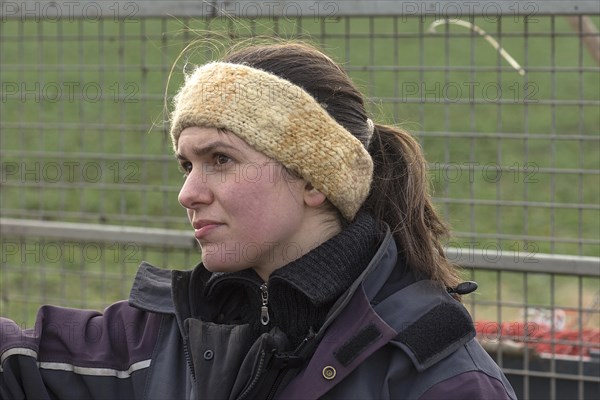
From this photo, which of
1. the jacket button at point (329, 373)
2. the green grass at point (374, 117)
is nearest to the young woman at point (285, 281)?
the jacket button at point (329, 373)

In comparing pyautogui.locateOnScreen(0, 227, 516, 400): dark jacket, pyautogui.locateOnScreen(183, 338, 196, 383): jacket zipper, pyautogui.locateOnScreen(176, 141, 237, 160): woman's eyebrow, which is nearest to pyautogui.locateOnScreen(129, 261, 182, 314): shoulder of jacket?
pyautogui.locateOnScreen(0, 227, 516, 400): dark jacket

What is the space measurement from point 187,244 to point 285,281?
1.79 metres

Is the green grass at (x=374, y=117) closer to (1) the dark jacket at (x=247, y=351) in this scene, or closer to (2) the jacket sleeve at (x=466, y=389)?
(1) the dark jacket at (x=247, y=351)

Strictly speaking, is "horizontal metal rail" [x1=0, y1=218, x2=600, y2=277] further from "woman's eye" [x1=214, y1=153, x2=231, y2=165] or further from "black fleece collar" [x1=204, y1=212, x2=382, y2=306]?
"woman's eye" [x1=214, y1=153, x2=231, y2=165]

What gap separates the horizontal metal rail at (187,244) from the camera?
3.54 metres

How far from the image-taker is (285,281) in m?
2.32

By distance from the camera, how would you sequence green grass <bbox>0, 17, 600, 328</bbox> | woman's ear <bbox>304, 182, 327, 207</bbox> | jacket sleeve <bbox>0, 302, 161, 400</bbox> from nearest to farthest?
woman's ear <bbox>304, 182, 327, 207</bbox> → jacket sleeve <bbox>0, 302, 161, 400</bbox> → green grass <bbox>0, 17, 600, 328</bbox>

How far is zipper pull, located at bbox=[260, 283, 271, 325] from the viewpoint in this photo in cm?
238

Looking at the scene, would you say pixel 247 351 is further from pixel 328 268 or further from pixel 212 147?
pixel 212 147

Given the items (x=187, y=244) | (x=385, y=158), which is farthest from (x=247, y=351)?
(x=187, y=244)

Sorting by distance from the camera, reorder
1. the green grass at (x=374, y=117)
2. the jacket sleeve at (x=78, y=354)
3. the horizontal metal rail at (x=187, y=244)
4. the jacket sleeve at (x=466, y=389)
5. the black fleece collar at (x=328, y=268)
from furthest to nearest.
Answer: the green grass at (x=374, y=117) < the horizontal metal rail at (x=187, y=244) < the jacket sleeve at (x=78, y=354) < the black fleece collar at (x=328, y=268) < the jacket sleeve at (x=466, y=389)

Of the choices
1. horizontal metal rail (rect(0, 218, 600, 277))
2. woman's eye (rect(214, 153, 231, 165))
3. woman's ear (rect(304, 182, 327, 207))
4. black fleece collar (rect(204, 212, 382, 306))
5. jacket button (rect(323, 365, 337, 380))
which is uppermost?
woman's eye (rect(214, 153, 231, 165))

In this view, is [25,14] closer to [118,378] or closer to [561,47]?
[118,378]

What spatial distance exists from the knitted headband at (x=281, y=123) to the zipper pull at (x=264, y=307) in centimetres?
26
